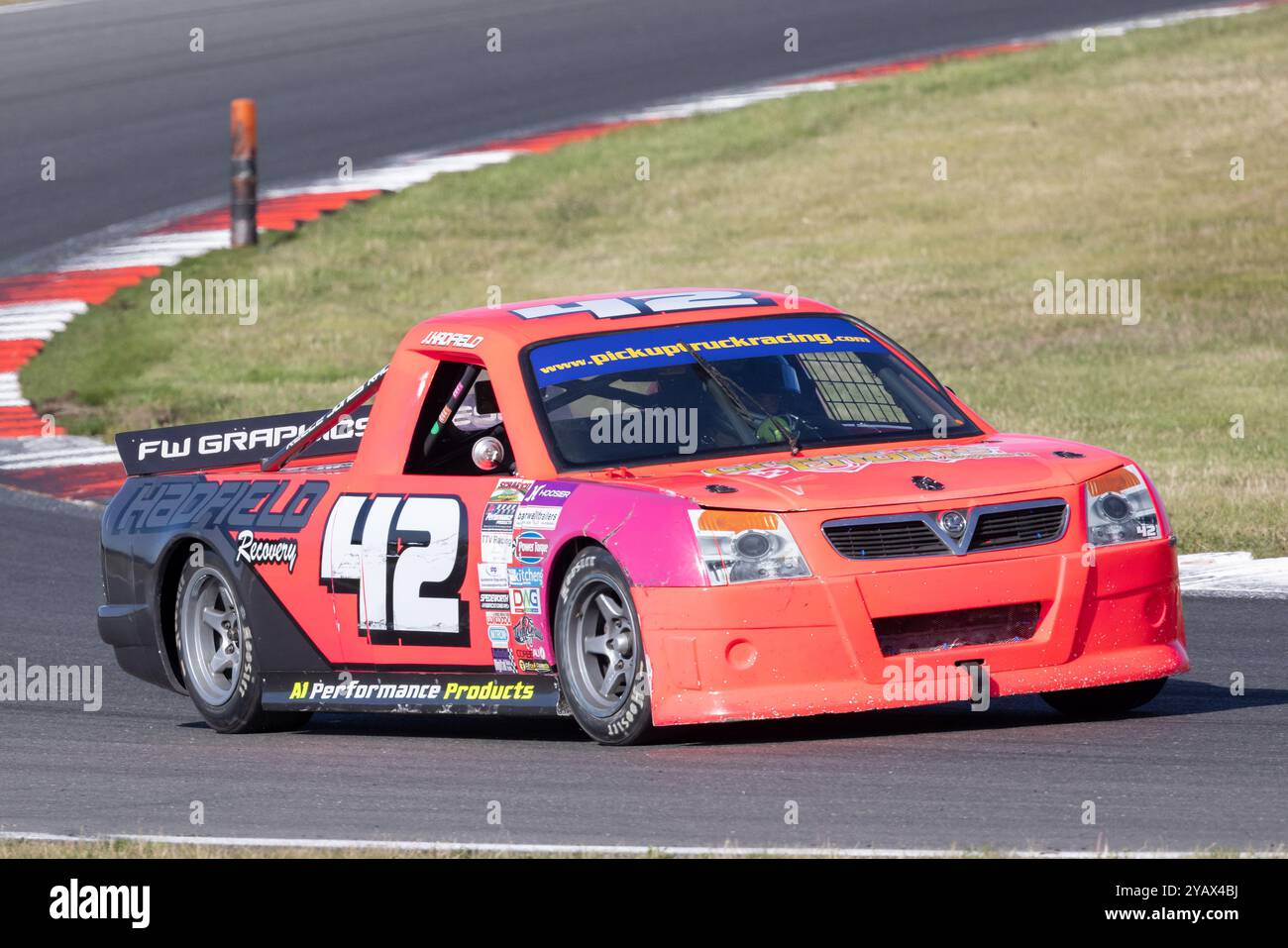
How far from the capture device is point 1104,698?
8234 millimetres

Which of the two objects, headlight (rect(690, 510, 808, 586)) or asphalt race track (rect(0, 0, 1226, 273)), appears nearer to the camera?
headlight (rect(690, 510, 808, 586))

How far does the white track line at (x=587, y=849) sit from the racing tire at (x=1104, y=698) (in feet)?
7.16

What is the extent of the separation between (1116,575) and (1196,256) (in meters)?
14.8

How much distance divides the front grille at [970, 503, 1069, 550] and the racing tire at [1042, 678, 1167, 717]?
74 cm

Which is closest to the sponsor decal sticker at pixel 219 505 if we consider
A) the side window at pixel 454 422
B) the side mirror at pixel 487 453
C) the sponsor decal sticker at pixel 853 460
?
the side window at pixel 454 422

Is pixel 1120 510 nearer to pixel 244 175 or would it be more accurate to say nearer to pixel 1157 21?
pixel 244 175
